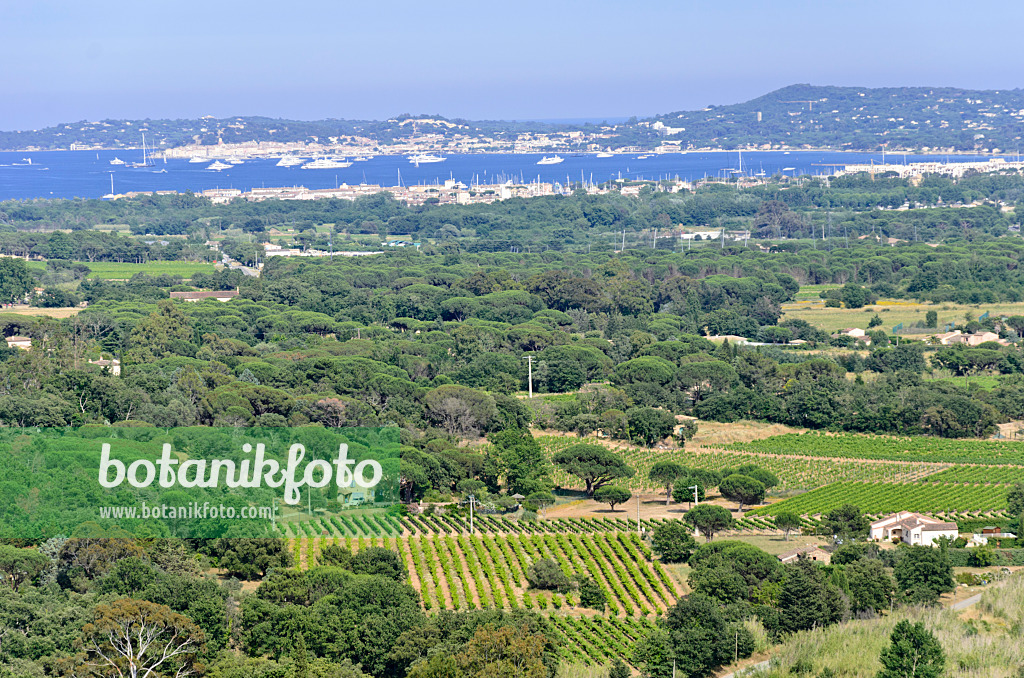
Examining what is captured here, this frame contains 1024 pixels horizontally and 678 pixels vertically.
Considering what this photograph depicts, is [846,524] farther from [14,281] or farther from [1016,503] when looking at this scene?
[14,281]

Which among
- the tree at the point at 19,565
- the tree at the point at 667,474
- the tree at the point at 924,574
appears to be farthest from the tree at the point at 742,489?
the tree at the point at 19,565

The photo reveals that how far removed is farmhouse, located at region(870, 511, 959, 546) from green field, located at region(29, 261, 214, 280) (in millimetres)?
45107

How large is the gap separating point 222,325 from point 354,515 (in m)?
24.0

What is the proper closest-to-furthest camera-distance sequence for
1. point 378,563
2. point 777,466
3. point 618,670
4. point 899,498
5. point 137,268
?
point 618,670
point 378,563
point 899,498
point 777,466
point 137,268

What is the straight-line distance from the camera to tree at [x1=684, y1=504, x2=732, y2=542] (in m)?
25.3

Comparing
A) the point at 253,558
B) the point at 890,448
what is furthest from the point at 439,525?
the point at 890,448

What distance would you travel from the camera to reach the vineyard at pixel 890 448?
32109 mm

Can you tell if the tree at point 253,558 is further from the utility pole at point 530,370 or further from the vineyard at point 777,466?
the utility pole at point 530,370

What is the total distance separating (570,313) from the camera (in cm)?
5291

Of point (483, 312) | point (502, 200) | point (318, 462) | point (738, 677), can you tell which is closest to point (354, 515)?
point (318, 462)

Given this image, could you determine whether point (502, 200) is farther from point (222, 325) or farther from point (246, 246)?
point (222, 325)

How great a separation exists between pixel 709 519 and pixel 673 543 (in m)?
2.06

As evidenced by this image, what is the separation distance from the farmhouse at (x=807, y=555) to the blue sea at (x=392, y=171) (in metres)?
107

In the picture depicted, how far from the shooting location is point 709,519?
996 inches
